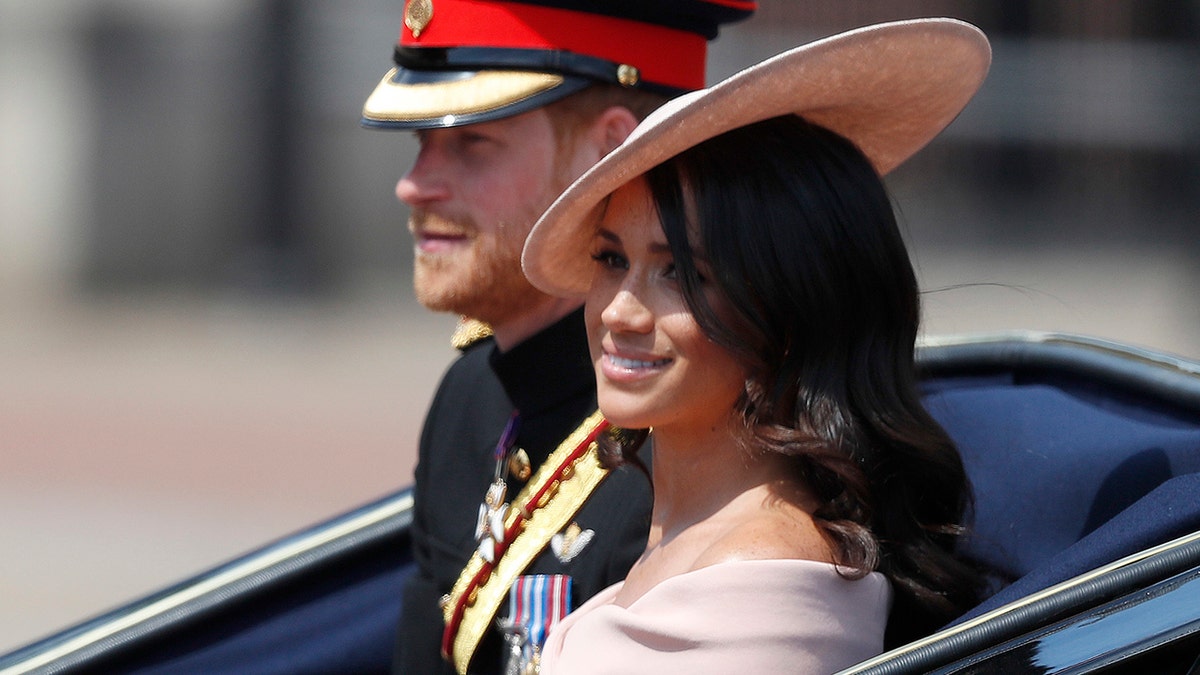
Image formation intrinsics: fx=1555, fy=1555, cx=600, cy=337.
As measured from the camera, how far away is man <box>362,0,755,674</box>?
2.19m

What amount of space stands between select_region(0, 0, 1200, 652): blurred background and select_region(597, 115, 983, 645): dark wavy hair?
6.20m

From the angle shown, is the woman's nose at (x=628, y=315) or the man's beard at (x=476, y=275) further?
the man's beard at (x=476, y=275)

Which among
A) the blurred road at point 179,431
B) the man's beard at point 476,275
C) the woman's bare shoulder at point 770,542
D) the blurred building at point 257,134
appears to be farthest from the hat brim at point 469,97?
the blurred building at point 257,134

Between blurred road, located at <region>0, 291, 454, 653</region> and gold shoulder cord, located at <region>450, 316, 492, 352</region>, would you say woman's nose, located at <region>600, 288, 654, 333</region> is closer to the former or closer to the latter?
gold shoulder cord, located at <region>450, 316, 492, 352</region>

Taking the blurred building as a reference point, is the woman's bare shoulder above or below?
above

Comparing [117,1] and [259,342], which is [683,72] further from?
[117,1]

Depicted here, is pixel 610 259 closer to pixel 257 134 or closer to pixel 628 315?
pixel 628 315

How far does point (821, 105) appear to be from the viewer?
174cm

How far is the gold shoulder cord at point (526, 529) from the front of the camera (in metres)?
2.11

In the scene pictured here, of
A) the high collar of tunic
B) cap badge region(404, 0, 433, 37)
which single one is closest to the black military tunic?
the high collar of tunic

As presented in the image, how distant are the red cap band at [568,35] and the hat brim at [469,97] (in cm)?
5

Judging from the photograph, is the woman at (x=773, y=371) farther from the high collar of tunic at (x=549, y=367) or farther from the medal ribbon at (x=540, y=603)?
the high collar of tunic at (x=549, y=367)

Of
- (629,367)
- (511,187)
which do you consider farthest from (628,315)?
(511,187)

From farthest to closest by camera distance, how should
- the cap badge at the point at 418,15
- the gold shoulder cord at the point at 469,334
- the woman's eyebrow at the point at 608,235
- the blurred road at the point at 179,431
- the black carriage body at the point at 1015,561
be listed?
the blurred road at the point at 179,431, the gold shoulder cord at the point at 469,334, the cap badge at the point at 418,15, the woman's eyebrow at the point at 608,235, the black carriage body at the point at 1015,561
